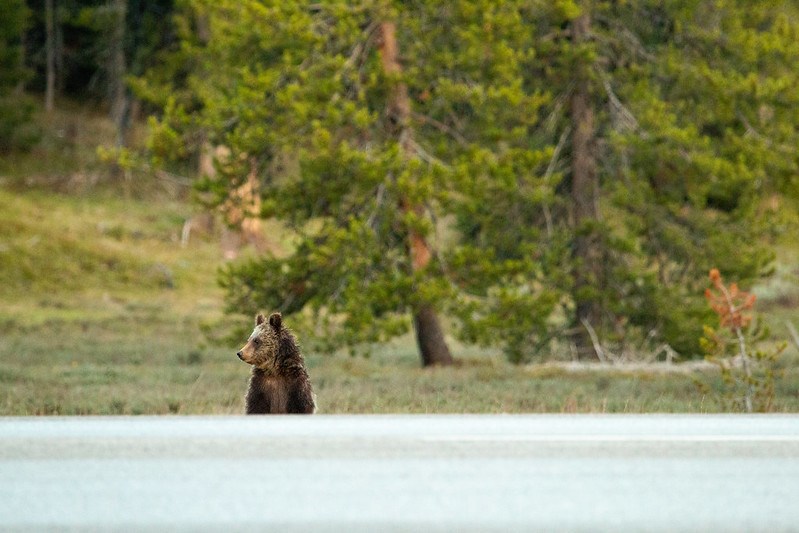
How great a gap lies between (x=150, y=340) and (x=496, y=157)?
37.1 feet

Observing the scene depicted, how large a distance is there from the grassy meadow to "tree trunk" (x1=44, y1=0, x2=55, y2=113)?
113 centimetres

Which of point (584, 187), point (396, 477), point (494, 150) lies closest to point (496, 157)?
point (494, 150)

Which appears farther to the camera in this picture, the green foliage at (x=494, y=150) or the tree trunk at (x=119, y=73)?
the tree trunk at (x=119, y=73)

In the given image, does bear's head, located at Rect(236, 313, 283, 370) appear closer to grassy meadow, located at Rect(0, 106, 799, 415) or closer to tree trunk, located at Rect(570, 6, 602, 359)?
grassy meadow, located at Rect(0, 106, 799, 415)

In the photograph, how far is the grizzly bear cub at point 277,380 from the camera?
9.67 metres

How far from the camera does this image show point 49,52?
183 feet

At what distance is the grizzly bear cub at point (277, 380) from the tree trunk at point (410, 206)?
10726mm

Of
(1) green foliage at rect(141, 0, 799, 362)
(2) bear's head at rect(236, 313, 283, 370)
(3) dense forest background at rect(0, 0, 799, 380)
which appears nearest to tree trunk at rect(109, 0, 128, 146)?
(3) dense forest background at rect(0, 0, 799, 380)

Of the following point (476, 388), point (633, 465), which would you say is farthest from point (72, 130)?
point (633, 465)

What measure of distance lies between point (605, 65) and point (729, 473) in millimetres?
17823

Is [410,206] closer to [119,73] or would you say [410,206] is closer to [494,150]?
[494,150]

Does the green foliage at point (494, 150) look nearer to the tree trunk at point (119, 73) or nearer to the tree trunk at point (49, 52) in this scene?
the tree trunk at point (119, 73)

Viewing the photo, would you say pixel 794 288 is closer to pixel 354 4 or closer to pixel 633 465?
pixel 354 4

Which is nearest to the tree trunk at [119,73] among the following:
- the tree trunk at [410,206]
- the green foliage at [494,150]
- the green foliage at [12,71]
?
the green foliage at [12,71]
